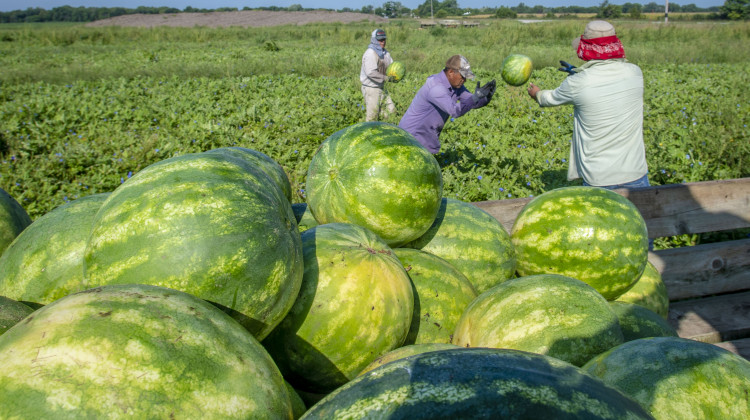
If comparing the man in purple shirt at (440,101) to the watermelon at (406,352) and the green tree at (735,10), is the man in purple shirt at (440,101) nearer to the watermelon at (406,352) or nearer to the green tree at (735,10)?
the watermelon at (406,352)

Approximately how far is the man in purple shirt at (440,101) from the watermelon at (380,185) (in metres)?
3.36

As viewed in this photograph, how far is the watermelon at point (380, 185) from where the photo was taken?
2.18 meters

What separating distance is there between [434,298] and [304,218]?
3.00 feet

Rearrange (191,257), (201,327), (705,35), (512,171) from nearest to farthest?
1. (201,327)
2. (191,257)
3. (512,171)
4. (705,35)

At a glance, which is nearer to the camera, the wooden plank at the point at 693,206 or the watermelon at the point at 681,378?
the watermelon at the point at 681,378

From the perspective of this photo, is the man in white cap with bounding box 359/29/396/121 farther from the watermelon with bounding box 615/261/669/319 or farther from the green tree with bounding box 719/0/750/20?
the green tree with bounding box 719/0/750/20

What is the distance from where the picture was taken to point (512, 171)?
645 centimetres

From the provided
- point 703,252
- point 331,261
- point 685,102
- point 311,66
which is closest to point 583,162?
point 703,252

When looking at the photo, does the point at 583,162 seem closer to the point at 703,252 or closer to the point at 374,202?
the point at 703,252

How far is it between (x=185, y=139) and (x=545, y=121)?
6.47m

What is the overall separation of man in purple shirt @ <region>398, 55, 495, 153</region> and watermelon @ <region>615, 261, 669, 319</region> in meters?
3.42

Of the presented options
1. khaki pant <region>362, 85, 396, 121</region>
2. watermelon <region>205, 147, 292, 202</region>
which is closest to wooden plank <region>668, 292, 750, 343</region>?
watermelon <region>205, 147, 292, 202</region>

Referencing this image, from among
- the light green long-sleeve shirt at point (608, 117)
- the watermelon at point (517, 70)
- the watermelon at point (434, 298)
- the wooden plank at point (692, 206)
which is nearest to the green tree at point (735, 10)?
the watermelon at point (517, 70)

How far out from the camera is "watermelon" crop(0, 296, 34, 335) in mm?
1227
